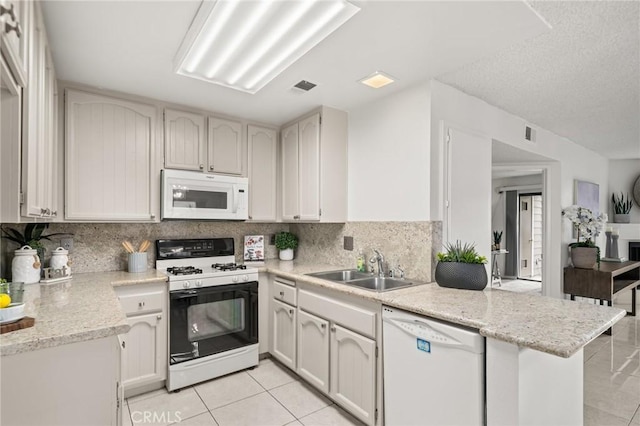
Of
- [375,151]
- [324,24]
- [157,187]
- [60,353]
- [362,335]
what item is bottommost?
[362,335]

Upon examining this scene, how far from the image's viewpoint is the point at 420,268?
7.97 ft

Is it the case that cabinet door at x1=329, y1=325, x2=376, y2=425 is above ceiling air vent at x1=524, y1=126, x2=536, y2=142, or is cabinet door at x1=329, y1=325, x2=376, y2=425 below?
below

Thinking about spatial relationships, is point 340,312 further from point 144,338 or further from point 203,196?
point 203,196

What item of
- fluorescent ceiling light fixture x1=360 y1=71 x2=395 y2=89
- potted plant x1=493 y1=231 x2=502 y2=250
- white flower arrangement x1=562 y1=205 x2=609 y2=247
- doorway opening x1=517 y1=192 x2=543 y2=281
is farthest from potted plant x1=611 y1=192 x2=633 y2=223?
fluorescent ceiling light fixture x1=360 y1=71 x2=395 y2=89

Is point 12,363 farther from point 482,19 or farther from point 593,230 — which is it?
point 593,230

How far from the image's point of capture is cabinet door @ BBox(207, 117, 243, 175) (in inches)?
122

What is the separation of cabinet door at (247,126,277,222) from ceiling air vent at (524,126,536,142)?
2.61 meters

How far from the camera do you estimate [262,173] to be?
3453 mm

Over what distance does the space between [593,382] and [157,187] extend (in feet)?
13.1

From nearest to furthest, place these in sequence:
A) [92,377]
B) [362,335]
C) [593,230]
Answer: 1. [92,377]
2. [362,335]
3. [593,230]

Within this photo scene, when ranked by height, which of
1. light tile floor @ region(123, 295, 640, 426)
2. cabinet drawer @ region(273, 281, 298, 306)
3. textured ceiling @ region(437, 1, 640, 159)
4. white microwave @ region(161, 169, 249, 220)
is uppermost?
textured ceiling @ region(437, 1, 640, 159)

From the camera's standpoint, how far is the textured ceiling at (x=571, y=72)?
5.58ft

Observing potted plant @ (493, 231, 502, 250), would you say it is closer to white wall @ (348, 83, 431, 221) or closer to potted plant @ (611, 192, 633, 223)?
potted plant @ (611, 192, 633, 223)

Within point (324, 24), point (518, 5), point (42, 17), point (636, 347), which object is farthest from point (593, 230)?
point (42, 17)
